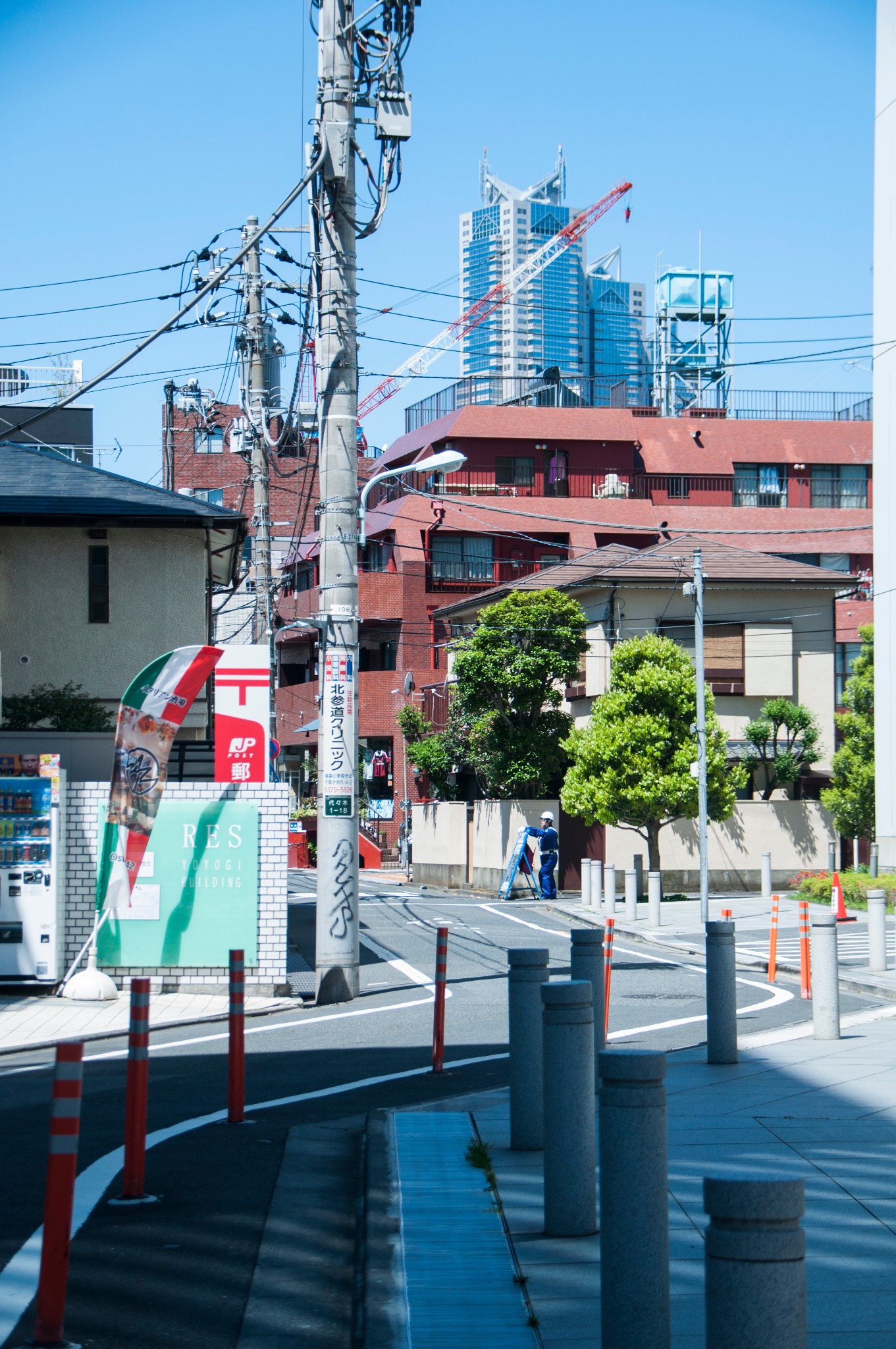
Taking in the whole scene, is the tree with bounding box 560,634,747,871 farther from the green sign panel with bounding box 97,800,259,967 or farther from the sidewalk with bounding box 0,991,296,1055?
the sidewalk with bounding box 0,991,296,1055

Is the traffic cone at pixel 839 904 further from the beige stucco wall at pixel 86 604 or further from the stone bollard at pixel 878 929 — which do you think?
the beige stucco wall at pixel 86 604

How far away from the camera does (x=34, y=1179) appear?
7.39 m

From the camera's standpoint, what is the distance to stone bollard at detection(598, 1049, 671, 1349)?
435 centimetres

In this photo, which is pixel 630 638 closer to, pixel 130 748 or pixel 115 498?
pixel 115 498

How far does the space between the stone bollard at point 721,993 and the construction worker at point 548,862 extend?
1034 inches

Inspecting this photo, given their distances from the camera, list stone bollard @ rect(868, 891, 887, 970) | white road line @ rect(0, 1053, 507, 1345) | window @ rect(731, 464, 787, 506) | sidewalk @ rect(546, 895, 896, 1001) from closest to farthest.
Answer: white road line @ rect(0, 1053, 507, 1345)
stone bollard @ rect(868, 891, 887, 970)
sidewalk @ rect(546, 895, 896, 1001)
window @ rect(731, 464, 787, 506)

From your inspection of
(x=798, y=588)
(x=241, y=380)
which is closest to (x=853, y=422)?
(x=798, y=588)

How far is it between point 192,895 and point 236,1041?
7476 mm

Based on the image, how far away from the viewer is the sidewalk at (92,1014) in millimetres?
13117

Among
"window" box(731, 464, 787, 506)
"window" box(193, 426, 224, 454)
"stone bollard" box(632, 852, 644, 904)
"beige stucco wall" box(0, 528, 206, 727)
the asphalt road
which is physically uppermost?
"window" box(193, 426, 224, 454)

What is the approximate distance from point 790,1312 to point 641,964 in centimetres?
1657

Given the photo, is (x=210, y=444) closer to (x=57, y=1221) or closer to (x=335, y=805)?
(x=335, y=805)

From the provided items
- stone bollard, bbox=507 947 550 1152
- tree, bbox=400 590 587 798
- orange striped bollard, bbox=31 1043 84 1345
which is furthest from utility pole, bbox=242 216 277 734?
orange striped bollard, bbox=31 1043 84 1345

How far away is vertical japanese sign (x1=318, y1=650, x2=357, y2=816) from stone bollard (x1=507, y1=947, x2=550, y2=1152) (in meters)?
7.93
